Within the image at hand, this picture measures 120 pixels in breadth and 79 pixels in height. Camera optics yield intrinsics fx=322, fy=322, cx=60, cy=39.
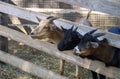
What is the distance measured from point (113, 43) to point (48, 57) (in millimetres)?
2998

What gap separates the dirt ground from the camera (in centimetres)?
593

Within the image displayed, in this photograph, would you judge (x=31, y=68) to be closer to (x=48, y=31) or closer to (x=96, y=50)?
(x=48, y=31)

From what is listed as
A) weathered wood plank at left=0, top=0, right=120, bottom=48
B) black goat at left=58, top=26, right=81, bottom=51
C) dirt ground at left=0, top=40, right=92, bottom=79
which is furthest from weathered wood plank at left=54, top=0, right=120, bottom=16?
dirt ground at left=0, top=40, right=92, bottom=79

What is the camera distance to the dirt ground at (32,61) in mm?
5926

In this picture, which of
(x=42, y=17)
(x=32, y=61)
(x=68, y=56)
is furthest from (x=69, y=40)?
(x=32, y=61)

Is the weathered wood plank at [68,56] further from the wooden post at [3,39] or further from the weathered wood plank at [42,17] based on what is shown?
the wooden post at [3,39]

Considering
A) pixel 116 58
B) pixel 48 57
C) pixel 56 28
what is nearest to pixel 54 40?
pixel 56 28

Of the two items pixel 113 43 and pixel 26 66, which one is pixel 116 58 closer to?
pixel 113 43

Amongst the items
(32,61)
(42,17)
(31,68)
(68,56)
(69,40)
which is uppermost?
(42,17)

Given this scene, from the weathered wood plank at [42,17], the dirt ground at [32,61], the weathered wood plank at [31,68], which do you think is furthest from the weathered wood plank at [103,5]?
the dirt ground at [32,61]

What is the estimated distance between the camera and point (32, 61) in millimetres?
6664

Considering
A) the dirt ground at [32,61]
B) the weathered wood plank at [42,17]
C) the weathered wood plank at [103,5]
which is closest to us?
the weathered wood plank at [103,5]

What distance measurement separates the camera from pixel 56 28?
508 cm

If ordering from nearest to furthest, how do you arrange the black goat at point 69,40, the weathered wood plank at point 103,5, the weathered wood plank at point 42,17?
the weathered wood plank at point 103,5
the weathered wood plank at point 42,17
the black goat at point 69,40
